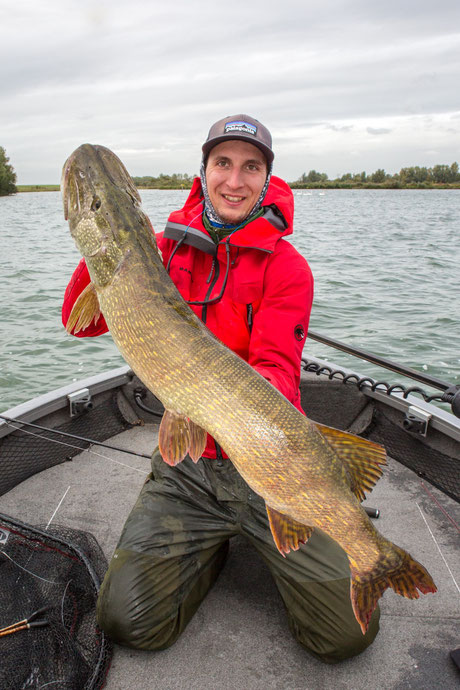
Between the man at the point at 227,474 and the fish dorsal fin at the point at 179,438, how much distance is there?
0.51 meters

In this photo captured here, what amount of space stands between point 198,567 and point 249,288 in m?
1.42

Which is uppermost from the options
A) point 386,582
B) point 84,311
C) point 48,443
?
point 84,311

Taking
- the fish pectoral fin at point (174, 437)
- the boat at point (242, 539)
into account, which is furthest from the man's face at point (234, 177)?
the boat at point (242, 539)

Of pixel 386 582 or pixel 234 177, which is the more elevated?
pixel 234 177

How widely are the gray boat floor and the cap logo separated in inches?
91.2

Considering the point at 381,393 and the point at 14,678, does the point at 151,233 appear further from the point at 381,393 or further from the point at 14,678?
the point at 381,393

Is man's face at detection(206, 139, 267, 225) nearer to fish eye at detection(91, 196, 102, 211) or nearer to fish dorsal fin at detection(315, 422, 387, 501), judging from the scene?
fish eye at detection(91, 196, 102, 211)

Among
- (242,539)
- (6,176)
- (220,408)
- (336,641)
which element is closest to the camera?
(220,408)

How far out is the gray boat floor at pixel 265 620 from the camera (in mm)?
2289

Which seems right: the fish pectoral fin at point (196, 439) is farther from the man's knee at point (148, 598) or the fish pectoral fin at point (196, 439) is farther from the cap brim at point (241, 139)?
the cap brim at point (241, 139)

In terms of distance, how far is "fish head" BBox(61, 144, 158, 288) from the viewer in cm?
219

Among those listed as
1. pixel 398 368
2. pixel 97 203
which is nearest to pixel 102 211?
pixel 97 203

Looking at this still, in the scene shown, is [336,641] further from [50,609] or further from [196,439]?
[50,609]

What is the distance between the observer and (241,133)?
2.64m
